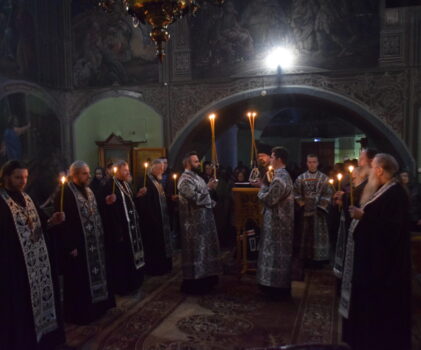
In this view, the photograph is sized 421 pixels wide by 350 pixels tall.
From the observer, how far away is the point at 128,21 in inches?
380

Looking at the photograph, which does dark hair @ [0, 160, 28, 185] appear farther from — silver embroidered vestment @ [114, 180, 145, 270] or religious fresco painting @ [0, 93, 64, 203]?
religious fresco painting @ [0, 93, 64, 203]

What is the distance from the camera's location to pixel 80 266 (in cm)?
410

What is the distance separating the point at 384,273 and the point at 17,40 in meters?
8.63

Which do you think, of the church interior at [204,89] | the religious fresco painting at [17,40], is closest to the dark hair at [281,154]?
the church interior at [204,89]

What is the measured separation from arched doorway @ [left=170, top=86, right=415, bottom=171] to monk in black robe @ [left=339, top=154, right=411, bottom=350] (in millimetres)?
5563

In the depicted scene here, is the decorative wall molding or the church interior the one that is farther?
the decorative wall molding

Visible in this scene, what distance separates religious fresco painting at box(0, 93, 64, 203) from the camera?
8.17 meters

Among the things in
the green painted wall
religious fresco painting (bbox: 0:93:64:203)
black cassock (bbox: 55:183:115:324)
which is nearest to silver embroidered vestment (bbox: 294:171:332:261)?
black cassock (bbox: 55:183:115:324)

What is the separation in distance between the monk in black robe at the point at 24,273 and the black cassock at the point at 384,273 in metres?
2.43

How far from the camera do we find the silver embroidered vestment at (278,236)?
462 centimetres

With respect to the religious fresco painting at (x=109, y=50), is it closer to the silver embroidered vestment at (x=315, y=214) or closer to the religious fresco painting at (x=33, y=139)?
the religious fresco painting at (x=33, y=139)

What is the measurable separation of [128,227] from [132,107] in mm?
5167

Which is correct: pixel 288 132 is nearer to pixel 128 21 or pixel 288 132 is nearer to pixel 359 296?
pixel 128 21

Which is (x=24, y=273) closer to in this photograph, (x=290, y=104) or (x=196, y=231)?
(x=196, y=231)
